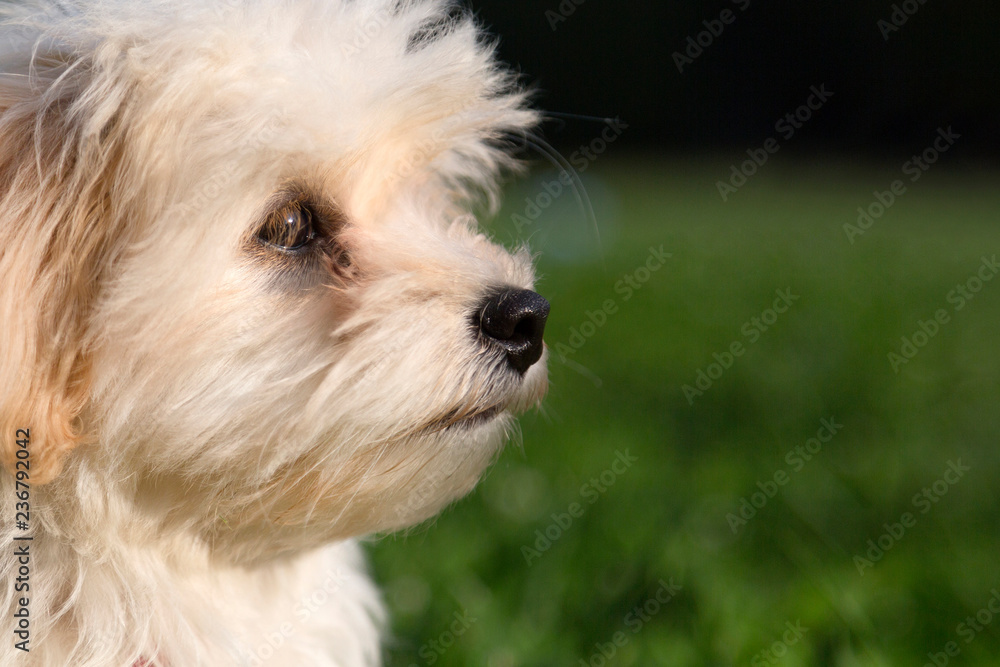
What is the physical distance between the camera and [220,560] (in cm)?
197

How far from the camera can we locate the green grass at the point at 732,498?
2580 mm

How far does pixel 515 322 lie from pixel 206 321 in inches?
24.4

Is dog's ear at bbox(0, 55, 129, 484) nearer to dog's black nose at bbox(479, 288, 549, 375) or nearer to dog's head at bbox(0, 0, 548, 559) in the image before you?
dog's head at bbox(0, 0, 548, 559)

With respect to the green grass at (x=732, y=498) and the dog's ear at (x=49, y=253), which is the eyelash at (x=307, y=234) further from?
the green grass at (x=732, y=498)

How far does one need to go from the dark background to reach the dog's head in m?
9.75

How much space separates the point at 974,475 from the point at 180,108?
3073 millimetres

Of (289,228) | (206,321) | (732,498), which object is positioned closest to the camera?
(206,321)

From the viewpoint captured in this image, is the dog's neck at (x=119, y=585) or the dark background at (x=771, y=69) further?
the dark background at (x=771, y=69)

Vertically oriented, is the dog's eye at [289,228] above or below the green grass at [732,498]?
above

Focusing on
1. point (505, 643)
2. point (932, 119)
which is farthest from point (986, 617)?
point (932, 119)

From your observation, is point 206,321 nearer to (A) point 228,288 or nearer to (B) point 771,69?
(A) point 228,288

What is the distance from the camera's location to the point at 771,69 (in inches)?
516

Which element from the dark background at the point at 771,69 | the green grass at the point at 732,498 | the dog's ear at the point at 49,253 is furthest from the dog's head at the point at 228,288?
the dark background at the point at 771,69

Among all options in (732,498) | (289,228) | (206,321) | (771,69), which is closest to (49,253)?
(206,321)
